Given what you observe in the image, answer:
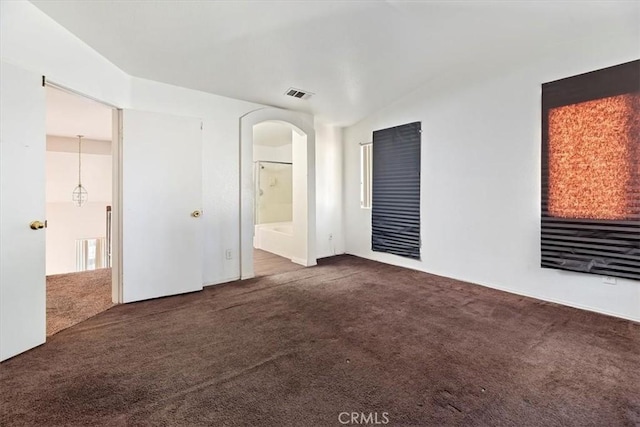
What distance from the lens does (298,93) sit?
4.00 m

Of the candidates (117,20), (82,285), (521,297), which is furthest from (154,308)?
(521,297)

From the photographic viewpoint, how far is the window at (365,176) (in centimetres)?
525

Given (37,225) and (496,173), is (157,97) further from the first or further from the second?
(496,173)

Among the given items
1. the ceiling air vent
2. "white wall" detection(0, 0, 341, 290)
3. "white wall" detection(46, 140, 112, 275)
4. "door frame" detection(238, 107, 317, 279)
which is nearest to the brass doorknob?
"white wall" detection(0, 0, 341, 290)

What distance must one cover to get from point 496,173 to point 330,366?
293 centimetres

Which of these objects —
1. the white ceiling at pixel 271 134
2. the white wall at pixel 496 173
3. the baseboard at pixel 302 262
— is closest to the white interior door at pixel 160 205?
the baseboard at pixel 302 262

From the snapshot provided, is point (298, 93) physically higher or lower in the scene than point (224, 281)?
higher

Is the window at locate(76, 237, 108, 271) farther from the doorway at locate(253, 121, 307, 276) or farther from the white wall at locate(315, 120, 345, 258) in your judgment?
the white wall at locate(315, 120, 345, 258)

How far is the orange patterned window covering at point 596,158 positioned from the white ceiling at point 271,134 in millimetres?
3758

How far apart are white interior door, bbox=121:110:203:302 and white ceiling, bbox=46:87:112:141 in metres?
0.53

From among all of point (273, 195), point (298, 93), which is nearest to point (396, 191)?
point (298, 93)

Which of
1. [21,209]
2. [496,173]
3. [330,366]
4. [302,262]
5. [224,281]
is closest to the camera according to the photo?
[330,366]

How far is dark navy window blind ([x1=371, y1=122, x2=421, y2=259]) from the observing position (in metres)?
4.43

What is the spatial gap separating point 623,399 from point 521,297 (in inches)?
68.3
